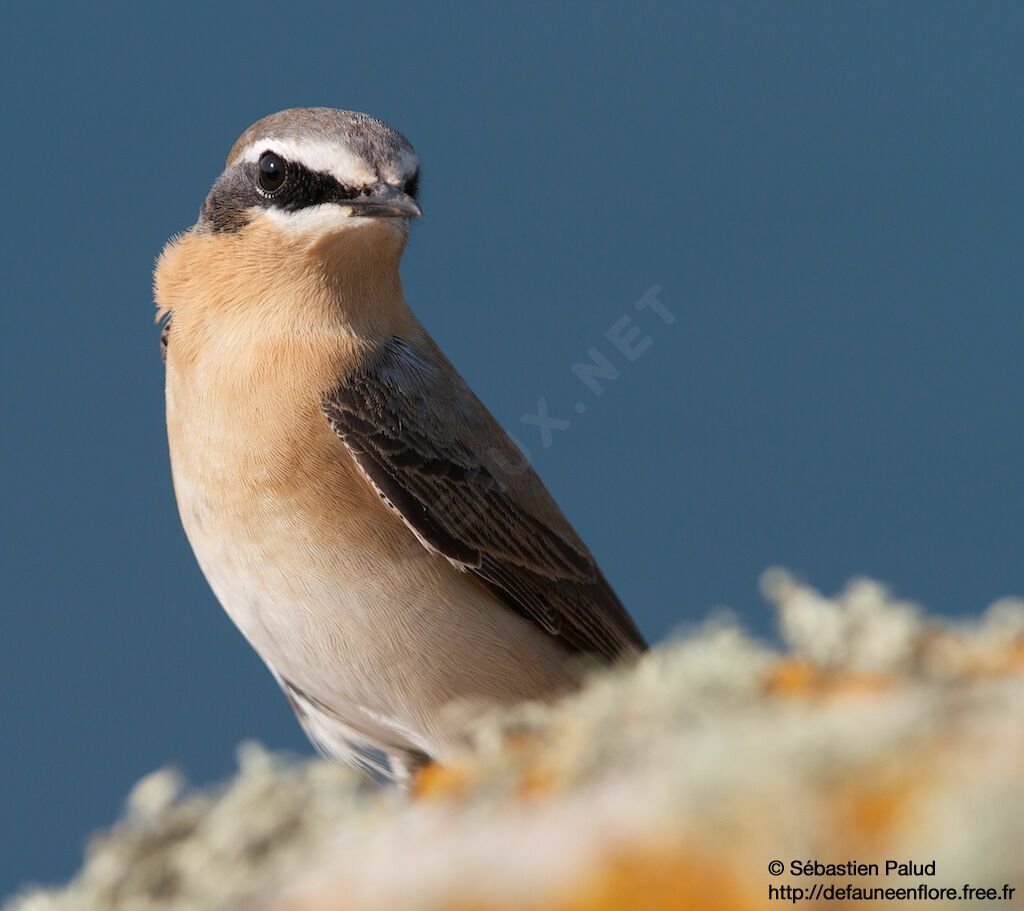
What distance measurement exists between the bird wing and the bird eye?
678mm

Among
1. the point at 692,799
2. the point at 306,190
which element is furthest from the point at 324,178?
the point at 692,799

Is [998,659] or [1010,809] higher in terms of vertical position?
[998,659]

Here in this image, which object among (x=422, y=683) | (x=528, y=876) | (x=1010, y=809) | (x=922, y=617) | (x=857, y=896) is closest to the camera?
(x=1010, y=809)

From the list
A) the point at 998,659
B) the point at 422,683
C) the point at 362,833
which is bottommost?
the point at 362,833

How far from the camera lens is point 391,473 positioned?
3.83 metres

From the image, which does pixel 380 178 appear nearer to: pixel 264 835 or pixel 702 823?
pixel 264 835

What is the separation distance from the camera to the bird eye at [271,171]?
3.90 metres

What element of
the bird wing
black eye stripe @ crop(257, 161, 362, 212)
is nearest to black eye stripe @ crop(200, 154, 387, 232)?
black eye stripe @ crop(257, 161, 362, 212)

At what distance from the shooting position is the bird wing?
3834 mm

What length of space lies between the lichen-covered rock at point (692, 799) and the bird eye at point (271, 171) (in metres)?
2.18

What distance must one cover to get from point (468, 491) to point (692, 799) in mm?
2527

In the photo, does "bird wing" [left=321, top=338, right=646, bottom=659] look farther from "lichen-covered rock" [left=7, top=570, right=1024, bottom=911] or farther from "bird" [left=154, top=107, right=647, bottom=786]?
"lichen-covered rock" [left=7, top=570, right=1024, bottom=911]

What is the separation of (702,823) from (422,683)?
2.11 m

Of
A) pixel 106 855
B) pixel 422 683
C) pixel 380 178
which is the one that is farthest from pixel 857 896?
pixel 380 178
